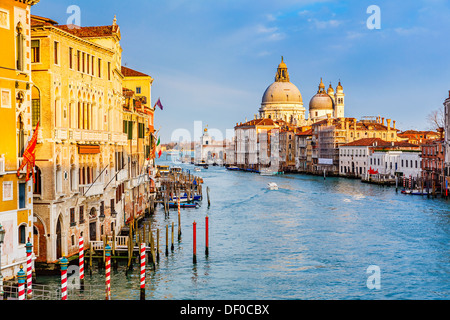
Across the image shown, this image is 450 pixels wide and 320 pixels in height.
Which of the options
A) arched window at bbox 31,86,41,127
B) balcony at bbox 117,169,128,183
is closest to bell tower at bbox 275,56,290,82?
balcony at bbox 117,169,128,183

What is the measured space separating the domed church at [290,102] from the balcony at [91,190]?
276 ft

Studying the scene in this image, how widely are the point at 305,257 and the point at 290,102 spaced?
91.8m

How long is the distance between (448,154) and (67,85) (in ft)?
89.1

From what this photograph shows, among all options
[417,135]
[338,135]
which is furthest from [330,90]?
[338,135]

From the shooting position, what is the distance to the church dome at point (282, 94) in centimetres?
10694

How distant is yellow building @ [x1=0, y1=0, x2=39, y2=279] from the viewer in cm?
1028

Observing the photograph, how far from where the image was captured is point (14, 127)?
10.5 meters

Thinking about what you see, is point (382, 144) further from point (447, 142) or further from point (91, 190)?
point (91, 190)

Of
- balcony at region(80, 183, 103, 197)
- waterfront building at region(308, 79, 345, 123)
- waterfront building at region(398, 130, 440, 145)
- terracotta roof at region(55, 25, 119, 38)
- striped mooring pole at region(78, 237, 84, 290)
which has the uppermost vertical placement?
waterfront building at region(308, 79, 345, 123)

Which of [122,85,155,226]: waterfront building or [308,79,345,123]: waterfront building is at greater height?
[308,79,345,123]: waterfront building

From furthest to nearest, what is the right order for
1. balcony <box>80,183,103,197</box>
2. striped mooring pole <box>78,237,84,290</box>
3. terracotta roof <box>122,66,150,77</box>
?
terracotta roof <box>122,66,150,77</box>, balcony <box>80,183,103,197</box>, striped mooring pole <box>78,237,84,290</box>
